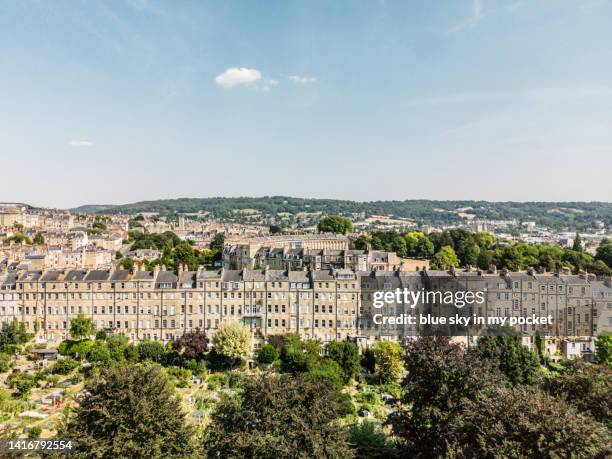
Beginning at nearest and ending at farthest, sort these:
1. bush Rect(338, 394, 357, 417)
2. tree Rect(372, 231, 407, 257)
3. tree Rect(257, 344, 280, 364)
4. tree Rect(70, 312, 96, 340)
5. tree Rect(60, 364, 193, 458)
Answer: tree Rect(60, 364, 193, 458)
bush Rect(338, 394, 357, 417)
tree Rect(257, 344, 280, 364)
tree Rect(70, 312, 96, 340)
tree Rect(372, 231, 407, 257)

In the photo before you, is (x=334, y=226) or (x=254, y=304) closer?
(x=254, y=304)

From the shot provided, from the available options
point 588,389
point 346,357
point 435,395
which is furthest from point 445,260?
point 435,395

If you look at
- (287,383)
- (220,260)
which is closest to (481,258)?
(220,260)

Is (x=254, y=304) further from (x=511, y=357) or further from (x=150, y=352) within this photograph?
(x=511, y=357)

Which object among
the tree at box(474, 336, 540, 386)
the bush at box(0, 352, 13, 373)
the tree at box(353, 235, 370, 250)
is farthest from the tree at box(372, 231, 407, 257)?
the bush at box(0, 352, 13, 373)

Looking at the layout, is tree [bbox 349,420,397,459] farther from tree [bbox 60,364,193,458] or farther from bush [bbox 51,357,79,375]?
bush [bbox 51,357,79,375]

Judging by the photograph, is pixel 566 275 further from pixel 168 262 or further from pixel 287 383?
pixel 168 262
